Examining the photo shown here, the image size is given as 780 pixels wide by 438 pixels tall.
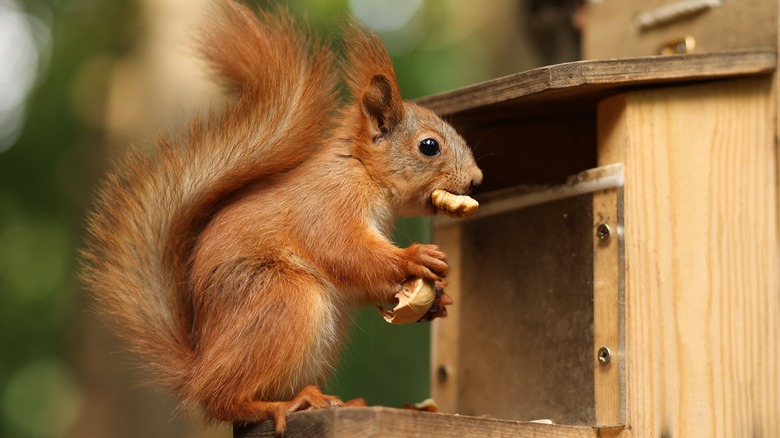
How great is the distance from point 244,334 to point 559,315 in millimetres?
896

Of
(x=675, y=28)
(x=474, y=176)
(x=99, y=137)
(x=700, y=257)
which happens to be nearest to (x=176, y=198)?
(x=474, y=176)

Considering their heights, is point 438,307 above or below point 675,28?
below

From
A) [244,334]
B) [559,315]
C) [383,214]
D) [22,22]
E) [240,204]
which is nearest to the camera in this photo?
[244,334]

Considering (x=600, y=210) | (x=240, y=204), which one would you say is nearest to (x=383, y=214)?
(x=240, y=204)

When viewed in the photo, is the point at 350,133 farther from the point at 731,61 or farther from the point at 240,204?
the point at 731,61

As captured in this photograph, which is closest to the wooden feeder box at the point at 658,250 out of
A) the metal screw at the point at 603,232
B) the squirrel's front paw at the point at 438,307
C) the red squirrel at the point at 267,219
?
the metal screw at the point at 603,232

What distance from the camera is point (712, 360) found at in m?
2.26

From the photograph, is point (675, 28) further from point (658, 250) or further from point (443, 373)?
point (443, 373)

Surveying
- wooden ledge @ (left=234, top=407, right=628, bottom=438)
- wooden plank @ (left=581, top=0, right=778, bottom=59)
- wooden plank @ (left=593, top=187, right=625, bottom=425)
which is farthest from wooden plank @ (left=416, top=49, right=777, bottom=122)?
wooden ledge @ (left=234, top=407, right=628, bottom=438)

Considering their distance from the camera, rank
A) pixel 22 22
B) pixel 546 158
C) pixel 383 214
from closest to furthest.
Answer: pixel 383 214
pixel 546 158
pixel 22 22

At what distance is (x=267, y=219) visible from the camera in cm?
212

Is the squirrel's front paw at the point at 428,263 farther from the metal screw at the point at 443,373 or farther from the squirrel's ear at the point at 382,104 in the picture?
the metal screw at the point at 443,373

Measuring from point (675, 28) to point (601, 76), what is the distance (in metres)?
0.67

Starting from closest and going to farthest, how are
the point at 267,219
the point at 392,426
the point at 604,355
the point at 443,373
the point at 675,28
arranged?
the point at 392,426 → the point at 267,219 → the point at 604,355 → the point at 675,28 → the point at 443,373
